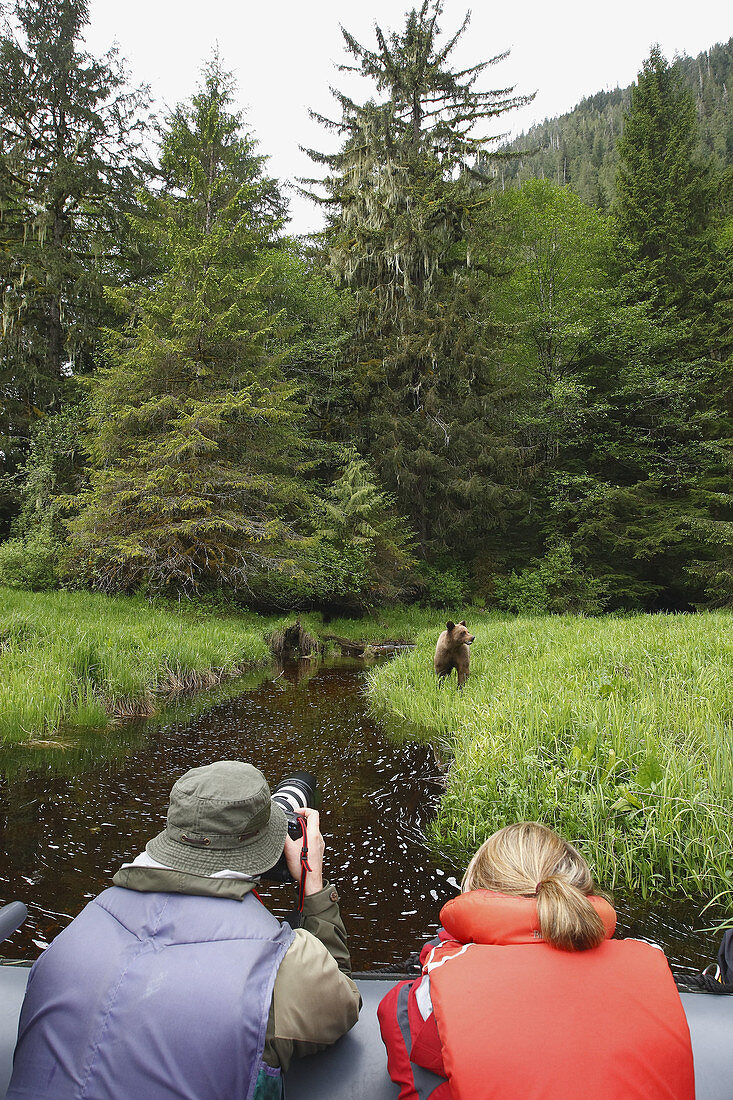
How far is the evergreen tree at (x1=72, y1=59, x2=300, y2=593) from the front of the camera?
1221cm

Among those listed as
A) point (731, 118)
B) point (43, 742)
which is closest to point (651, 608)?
point (43, 742)

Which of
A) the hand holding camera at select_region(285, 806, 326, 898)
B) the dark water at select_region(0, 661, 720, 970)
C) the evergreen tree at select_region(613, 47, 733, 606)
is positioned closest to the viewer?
the hand holding camera at select_region(285, 806, 326, 898)

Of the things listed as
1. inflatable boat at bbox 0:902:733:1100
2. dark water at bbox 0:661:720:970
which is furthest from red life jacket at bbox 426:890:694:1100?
dark water at bbox 0:661:720:970

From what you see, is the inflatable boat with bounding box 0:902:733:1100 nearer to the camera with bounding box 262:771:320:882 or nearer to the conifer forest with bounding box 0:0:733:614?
the camera with bounding box 262:771:320:882

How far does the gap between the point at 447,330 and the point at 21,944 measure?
724 inches

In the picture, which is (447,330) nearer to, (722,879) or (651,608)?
(651,608)

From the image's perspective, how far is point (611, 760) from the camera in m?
3.86

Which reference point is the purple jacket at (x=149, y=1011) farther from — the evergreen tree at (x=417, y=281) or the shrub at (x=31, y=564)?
the evergreen tree at (x=417, y=281)

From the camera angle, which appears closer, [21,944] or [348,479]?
[21,944]

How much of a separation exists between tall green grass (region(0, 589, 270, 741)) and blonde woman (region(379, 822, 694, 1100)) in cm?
569

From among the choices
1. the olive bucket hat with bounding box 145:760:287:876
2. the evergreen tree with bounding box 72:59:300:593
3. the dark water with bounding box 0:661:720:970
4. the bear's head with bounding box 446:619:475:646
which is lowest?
the dark water with bounding box 0:661:720:970

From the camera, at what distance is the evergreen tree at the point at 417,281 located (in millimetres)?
18109

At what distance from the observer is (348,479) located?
16328 mm

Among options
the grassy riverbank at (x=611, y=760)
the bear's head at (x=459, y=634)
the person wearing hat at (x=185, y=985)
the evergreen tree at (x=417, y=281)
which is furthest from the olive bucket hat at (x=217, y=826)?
the evergreen tree at (x=417, y=281)
